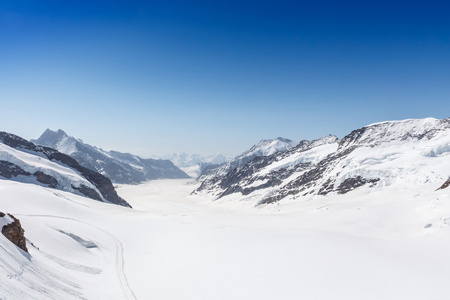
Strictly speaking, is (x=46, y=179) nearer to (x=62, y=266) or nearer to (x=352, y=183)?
(x=62, y=266)

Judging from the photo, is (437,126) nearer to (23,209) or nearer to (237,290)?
(237,290)

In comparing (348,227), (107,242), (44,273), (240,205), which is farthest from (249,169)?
(44,273)

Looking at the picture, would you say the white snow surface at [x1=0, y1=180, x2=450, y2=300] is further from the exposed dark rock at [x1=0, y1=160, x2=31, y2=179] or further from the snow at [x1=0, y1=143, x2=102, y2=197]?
the exposed dark rock at [x1=0, y1=160, x2=31, y2=179]

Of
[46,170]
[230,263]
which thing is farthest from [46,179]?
[230,263]

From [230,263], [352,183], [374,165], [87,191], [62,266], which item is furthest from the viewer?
[87,191]

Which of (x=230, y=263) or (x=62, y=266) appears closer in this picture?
(x=62, y=266)

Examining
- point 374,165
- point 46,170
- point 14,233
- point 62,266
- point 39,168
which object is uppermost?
point 374,165
